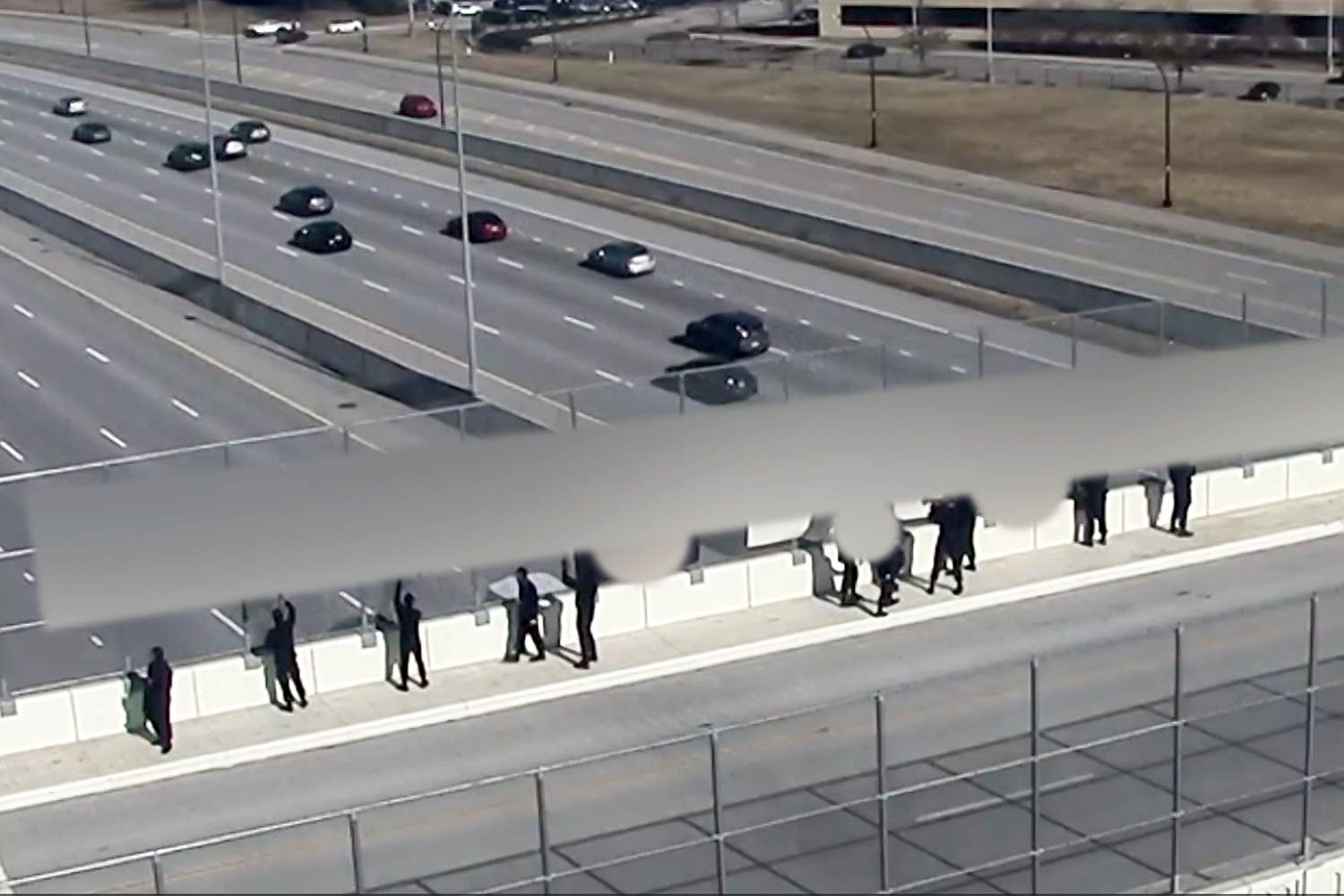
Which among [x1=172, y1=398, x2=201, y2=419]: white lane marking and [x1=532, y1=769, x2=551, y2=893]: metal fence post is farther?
[x1=172, y1=398, x2=201, y2=419]: white lane marking

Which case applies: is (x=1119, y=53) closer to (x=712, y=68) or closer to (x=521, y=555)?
(x=712, y=68)

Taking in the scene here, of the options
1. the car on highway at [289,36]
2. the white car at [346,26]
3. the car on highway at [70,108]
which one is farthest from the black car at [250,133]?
the white car at [346,26]

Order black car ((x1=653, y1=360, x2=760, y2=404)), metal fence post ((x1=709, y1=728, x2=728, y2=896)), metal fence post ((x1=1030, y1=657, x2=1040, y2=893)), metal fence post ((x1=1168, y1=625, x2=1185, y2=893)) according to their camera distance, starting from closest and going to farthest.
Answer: metal fence post ((x1=709, y1=728, x2=728, y2=896)), metal fence post ((x1=1030, y1=657, x2=1040, y2=893)), metal fence post ((x1=1168, y1=625, x2=1185, y2=893)), black car ((x1=653, y1=360, x2=760, y2=404))

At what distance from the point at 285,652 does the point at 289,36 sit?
50.3 metres

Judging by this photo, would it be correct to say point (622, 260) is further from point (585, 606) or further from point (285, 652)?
point (285, 652)

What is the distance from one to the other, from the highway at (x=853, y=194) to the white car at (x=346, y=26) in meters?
7.07

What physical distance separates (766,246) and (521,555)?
2446 centimetres

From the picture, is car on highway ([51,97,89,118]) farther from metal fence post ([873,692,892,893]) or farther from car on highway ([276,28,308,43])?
metal fence post ([873,692,892,893])

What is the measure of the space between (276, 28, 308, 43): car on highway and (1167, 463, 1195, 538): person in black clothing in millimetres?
47784

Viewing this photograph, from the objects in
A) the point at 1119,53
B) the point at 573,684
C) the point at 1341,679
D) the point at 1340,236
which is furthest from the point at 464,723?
the point at 1119,53

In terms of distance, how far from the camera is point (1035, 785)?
867cm

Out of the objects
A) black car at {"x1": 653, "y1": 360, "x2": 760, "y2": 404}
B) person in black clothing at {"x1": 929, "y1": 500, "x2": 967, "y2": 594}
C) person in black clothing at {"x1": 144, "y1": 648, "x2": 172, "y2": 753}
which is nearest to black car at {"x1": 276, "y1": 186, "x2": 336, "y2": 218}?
black car at {"x1": 653, "y1": 360, "x2": 760, "y2": 404}

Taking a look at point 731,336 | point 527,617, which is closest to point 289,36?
point 731,336

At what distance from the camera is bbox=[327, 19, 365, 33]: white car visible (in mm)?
62906
